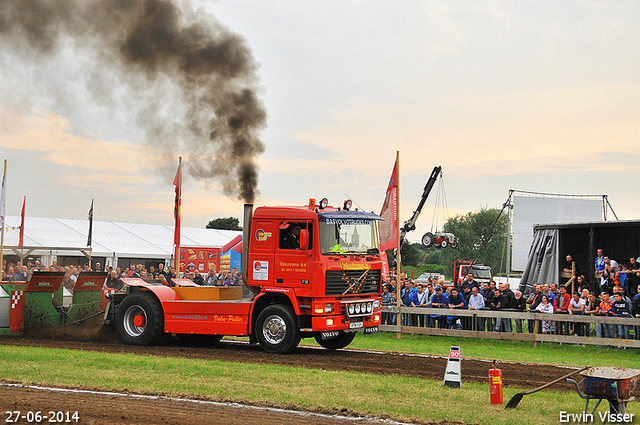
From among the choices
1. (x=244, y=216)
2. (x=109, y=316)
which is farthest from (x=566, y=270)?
(x=109, y=316)

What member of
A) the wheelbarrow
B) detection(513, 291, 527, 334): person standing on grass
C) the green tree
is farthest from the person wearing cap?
the green tree

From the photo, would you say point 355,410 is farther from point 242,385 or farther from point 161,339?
point 161,339

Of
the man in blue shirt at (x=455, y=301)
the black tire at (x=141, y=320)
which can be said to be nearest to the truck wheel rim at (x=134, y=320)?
the black tire at (x=141, y=320)

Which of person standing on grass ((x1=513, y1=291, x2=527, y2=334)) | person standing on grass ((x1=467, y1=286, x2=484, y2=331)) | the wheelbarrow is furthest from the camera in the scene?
person standing on grass ((x1=467, y1=286, x2=484, y2=331))

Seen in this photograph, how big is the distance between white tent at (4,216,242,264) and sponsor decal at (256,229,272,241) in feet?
67.0

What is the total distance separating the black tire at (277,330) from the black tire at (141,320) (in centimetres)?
266

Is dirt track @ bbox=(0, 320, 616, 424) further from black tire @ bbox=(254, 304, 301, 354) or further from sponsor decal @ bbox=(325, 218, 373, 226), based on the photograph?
sponsor decal @ bbox=(325, 218, 373, 226)

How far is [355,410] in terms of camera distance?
8.18 meters

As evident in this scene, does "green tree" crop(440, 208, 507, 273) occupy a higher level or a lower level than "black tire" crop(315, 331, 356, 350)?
higher

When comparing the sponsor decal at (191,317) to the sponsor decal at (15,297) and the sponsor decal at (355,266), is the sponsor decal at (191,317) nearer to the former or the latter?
the sponsor decal at (355,266)

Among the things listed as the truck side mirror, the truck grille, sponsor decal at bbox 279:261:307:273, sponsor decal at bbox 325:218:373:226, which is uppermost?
sponsor decal at bbox 325:218:373:226

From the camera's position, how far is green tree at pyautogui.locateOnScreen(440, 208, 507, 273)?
313 feet

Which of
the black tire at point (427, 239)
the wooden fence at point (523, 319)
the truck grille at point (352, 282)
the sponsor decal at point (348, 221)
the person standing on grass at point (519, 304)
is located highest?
the black tire at point (427, 239)

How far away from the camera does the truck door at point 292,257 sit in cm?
1354
